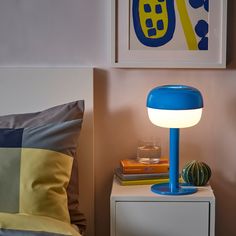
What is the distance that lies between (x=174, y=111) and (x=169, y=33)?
1.26ft

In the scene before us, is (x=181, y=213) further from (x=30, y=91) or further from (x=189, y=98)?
(x=30, y=91)

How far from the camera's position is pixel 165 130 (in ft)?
6.41

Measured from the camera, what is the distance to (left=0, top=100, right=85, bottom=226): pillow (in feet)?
4.81

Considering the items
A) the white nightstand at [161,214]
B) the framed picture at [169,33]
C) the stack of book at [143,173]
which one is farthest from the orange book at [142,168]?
the framed picture at [169,33]

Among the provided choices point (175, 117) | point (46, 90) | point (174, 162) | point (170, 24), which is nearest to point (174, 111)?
point (175, 117)

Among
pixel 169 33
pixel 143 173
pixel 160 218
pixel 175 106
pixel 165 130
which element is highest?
pixel 169 33

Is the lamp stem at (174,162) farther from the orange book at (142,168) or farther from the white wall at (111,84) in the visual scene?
the white wall at (111,84)

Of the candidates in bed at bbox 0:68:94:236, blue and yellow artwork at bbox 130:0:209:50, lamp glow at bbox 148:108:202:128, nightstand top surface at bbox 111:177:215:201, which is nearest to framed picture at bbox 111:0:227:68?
blue and yellow artwork at bbox 130:0:209:50

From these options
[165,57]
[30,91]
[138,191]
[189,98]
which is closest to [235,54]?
[165,57]

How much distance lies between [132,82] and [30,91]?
16.0 inches

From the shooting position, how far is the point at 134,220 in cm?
168

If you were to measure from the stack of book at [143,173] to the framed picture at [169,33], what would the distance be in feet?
1.28

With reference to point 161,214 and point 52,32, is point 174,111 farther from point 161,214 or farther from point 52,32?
point 52,32

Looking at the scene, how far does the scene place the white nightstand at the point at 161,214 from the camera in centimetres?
167
